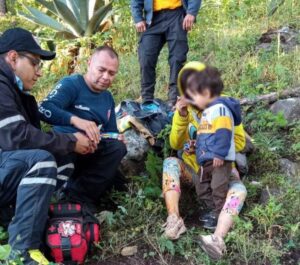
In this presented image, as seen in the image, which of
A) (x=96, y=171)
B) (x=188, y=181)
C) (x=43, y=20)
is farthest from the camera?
(x=43, y=20)

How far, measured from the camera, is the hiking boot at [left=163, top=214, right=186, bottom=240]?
2.82 metres

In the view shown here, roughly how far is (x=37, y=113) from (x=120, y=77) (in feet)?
8.67

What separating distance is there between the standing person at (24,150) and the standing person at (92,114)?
308mm

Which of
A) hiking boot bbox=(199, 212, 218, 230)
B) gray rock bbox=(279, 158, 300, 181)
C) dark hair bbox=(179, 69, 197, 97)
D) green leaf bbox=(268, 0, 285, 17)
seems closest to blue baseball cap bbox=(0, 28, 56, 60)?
hiking boot bbox=(199, 212, 218, 230)

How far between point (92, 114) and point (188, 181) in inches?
36.1

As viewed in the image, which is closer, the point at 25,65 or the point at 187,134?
the point at 25,65

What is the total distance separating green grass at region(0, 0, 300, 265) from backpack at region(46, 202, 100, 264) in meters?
0.16

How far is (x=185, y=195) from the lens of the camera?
3.50 metres

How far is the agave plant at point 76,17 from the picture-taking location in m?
6.32

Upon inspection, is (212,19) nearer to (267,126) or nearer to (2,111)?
(267,126)

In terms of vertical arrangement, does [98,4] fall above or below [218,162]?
above

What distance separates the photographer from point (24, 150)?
260 cm

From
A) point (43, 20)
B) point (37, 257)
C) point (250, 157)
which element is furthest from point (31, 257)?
point (43, 20)

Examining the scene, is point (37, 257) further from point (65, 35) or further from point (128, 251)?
point (65, 35)
